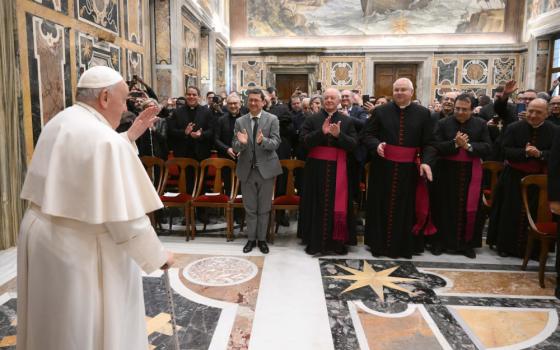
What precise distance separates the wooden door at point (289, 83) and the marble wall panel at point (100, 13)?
9247mm

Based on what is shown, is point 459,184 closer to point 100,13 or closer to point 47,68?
point 47,68

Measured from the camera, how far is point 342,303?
11.6 feet

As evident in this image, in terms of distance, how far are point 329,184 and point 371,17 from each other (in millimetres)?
12298

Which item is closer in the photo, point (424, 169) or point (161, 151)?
point (424, 169)

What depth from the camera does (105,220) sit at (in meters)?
1.70

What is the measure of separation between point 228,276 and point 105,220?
8.25 ft

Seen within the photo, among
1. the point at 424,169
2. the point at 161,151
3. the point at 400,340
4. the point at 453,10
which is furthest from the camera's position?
the point at 453,10

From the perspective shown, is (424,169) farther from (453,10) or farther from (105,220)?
(453,10)

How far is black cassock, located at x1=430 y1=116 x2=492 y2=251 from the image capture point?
4871 mm

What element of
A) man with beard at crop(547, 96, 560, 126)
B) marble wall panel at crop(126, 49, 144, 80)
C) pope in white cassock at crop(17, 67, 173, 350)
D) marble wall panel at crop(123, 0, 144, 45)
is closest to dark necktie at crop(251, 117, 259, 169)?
pope in white cassock at crop(17, 67, 173, 350)

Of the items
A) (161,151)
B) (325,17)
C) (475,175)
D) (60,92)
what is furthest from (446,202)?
(325,17)

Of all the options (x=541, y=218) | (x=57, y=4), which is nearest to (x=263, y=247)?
(x=541, y=218)

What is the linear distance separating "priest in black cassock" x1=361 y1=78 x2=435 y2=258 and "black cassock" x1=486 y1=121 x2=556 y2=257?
0.86 metres

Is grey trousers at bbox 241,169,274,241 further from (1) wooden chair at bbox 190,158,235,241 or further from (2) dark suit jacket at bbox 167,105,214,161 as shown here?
(2) dark suit jacket at bbox 167,105,214,161
